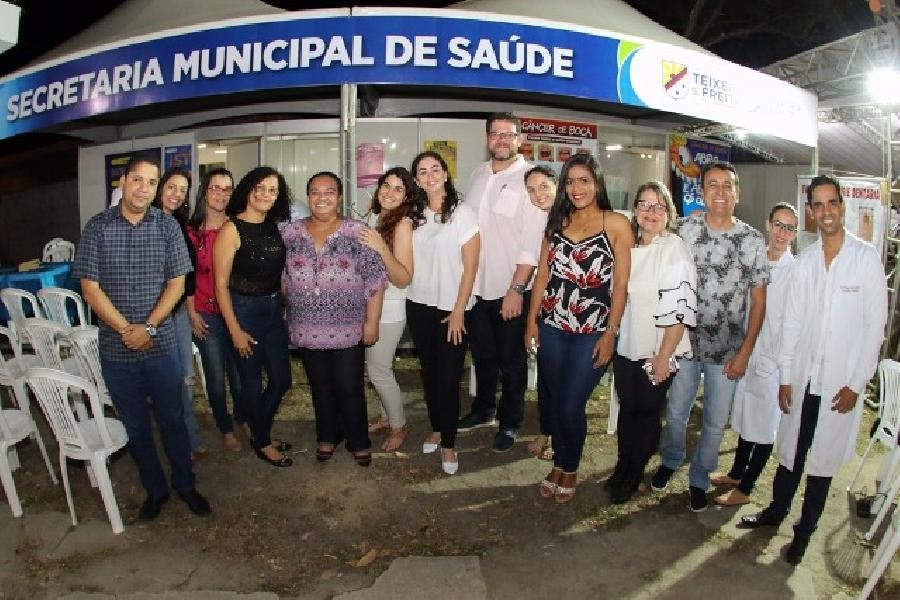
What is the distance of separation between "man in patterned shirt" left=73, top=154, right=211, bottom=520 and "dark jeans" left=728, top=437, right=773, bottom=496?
3.12m

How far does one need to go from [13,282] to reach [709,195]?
23.1ft

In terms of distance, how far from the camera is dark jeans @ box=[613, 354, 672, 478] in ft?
11.0

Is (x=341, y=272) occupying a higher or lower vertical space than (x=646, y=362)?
higher

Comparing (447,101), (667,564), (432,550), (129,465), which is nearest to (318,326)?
(432,550)

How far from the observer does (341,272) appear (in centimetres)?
356

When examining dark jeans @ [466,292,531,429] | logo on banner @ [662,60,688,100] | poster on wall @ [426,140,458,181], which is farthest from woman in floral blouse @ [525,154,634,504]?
poster on wall @ [426,140,458,181]

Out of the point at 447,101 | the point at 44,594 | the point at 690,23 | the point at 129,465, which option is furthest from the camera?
the point at 690,23

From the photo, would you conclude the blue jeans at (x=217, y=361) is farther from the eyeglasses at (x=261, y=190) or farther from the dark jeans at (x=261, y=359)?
the eyeglasses at (x=261, y=190)

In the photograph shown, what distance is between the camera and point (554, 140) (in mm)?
7754

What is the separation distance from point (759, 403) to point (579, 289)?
121cm

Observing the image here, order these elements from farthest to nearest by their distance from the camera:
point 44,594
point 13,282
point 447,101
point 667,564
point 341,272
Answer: point 447,101 < point 13,282 < point 341,272 < point 667,564 < point 44,594

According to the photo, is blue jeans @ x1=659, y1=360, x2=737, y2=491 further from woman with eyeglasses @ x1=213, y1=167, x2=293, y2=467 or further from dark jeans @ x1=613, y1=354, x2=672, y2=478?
woman with eyeglasses @ x1=213, y1=167, x2=293, y2=467

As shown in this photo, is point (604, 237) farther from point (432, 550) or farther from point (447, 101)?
point (447, 101)

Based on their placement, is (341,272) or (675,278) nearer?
(675,278)
